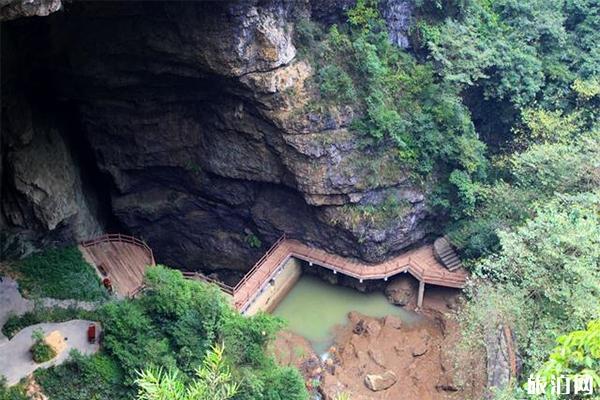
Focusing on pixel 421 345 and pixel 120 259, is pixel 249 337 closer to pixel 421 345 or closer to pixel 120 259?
pixel 120 259

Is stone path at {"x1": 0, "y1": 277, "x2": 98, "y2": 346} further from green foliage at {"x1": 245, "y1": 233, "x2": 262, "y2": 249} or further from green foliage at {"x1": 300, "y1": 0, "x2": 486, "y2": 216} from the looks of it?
green foliage at {"x1": 300, "y1": 0, "x2": 486, "y2": 216}

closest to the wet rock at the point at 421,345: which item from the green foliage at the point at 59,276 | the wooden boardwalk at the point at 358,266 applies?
the wooden boardwalk at the point at 358,266

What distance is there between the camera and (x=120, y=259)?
62.8 feet

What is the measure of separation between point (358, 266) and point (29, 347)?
1173cm

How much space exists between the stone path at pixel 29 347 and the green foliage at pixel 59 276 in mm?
1276

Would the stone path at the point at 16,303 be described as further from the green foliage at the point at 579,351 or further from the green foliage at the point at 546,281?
the green foliage at the point at 579,351

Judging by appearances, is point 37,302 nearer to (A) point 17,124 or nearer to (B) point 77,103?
(A) point 17,124

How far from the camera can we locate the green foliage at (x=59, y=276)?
629 inches

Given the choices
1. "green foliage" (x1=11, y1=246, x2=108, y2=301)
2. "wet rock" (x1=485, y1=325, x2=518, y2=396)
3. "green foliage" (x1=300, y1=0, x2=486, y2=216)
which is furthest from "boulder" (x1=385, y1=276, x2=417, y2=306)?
"green foliage" (x1=11, y1=246, x2=108, y2=301)

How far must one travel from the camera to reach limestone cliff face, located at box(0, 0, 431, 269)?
1653 centimetres

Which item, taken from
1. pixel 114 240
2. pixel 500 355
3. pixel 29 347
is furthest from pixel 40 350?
pixel 500 355

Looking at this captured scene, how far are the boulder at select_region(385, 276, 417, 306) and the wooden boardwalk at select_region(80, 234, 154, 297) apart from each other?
9113 mm

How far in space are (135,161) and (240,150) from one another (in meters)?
4.04

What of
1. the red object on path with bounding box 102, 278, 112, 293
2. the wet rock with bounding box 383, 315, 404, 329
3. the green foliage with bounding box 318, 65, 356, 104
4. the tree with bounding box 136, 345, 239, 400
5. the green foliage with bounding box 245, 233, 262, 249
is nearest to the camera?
the tree with bounding box 136, 345, 239, 400
